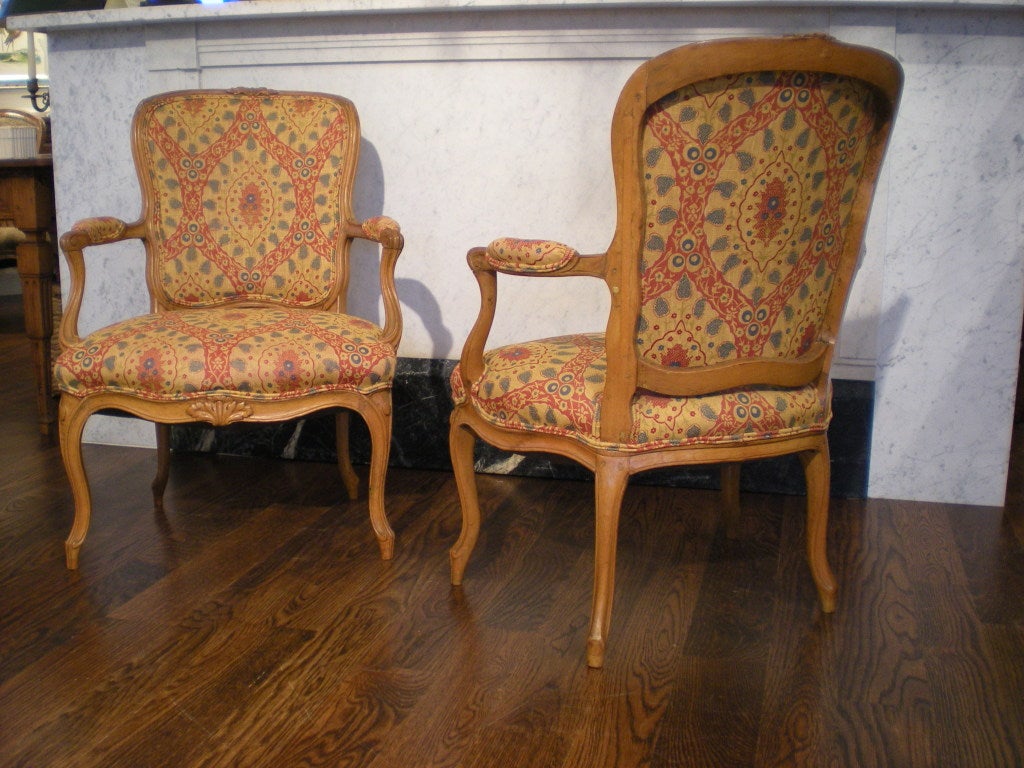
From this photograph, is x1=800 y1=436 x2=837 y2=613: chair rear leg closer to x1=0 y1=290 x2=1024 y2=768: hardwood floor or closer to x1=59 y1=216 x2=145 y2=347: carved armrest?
x1=0 y1=290 x2=1024 y2=768: hardwood floor

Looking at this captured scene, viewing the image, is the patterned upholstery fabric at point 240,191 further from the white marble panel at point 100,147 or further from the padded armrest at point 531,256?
the padded armrest at point 531,256

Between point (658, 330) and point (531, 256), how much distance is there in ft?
0.84

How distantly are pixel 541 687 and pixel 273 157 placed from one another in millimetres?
1496

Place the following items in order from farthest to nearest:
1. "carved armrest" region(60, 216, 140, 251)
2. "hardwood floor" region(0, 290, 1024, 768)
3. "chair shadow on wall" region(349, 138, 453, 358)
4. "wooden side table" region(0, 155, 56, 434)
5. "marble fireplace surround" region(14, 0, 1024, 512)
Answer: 1. "wooden side table" region(0, 155, 56, 434)
2. "chair shadow on wall" region(349, 138, 453, 358)
3. "marble fireplace surround" region(14, 0, 1024, 512)
4. "carved armrest" region(60, 216, 140, 251)
5. "hardwood floor" region(0, 290, 1024, 768)

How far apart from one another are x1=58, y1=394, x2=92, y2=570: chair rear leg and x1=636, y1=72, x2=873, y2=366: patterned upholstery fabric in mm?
1217

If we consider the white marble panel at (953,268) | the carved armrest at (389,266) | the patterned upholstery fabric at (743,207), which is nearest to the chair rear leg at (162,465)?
the carved armrest at (389,266)

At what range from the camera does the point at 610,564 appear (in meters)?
1.83

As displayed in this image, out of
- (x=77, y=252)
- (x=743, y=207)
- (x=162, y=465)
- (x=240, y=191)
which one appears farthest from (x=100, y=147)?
(x=743, y=207)

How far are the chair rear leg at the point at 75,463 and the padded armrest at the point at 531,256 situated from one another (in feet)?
3.16

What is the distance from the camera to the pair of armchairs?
1619 millimetres

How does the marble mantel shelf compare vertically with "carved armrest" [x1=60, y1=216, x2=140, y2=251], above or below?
above

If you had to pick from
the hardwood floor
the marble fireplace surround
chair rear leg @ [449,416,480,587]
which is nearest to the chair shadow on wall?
the marble fireplace surround

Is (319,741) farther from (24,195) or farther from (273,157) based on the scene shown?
(24,195)

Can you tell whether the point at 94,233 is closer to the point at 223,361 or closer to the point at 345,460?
the point at 223,361
